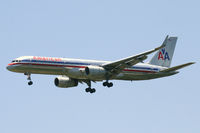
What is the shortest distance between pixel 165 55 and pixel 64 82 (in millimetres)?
17601

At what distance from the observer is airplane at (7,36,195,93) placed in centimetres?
6794

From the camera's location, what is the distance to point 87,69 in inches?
2717

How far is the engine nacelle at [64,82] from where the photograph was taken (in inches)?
2945

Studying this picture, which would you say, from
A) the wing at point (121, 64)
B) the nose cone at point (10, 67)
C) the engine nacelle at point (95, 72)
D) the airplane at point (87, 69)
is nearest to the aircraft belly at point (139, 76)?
the airplane at point (87, 69)

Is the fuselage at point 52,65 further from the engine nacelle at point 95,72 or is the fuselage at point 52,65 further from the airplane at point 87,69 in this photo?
the engine nacelle at point 95,72

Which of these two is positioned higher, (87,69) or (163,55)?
(163,55)

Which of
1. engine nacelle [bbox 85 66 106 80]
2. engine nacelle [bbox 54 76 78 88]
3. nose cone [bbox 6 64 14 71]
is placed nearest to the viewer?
Result: nose cone [bbox 6 64 14 71]

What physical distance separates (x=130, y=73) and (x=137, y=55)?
333 inches

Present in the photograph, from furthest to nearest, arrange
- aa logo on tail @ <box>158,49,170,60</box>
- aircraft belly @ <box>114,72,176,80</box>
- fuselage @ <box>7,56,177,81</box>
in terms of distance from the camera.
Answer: aa logo on tail @ <box>158,49,170,60</box>, aircraft belly @ <box>114,72,176,80</box>, fuselage @ <box>7,56,177,81</box>

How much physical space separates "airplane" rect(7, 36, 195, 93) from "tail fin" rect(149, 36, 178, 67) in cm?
268

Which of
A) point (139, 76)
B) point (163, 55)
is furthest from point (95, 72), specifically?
point (163, 55)

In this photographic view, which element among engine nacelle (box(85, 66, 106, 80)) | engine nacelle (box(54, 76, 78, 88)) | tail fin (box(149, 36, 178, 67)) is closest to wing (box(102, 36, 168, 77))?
engine nacelle (box(85, 66, 106, 80))

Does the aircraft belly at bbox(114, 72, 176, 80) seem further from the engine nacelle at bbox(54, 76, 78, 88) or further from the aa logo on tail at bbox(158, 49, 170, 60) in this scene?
the engine nacelle at bbox(54, 76, 78, 88)

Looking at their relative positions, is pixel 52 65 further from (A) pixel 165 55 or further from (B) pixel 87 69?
(A) pixel 165 55
